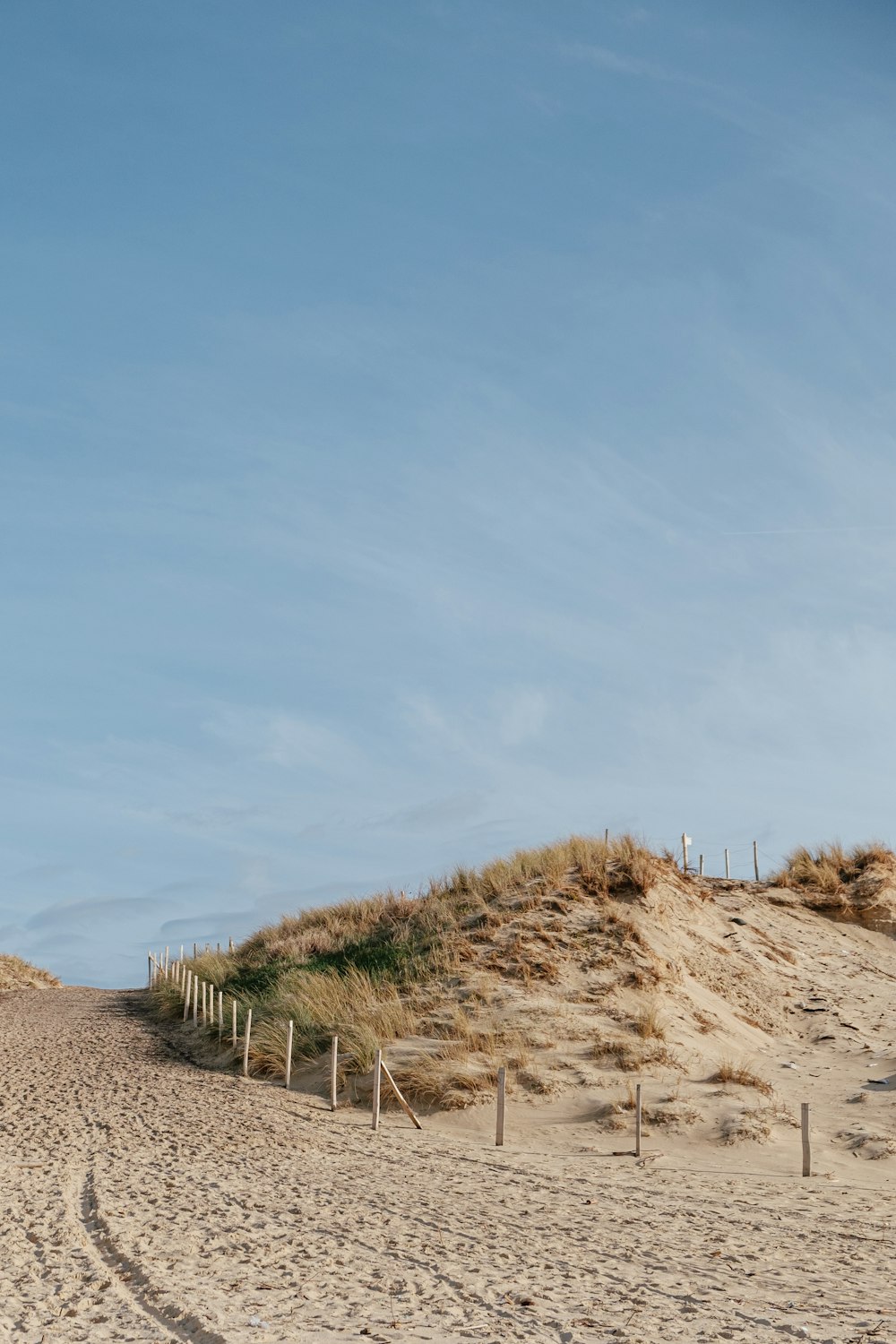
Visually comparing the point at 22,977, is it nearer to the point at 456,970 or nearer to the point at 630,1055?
the point at 456,970

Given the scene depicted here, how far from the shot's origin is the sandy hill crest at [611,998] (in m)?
19.2

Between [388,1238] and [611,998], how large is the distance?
11.5 meters

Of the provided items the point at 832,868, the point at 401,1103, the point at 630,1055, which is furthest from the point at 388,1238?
the point at 832,868

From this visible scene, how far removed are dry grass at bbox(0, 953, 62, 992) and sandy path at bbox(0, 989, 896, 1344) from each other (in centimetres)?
3294

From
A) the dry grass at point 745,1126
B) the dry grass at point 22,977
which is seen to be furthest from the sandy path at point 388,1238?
the dry grass at point 22,977

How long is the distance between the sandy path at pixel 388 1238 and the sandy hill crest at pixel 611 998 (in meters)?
1.77

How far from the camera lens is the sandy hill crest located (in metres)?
19.2

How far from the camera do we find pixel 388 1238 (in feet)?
37.3

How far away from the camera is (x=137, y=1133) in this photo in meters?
17.5

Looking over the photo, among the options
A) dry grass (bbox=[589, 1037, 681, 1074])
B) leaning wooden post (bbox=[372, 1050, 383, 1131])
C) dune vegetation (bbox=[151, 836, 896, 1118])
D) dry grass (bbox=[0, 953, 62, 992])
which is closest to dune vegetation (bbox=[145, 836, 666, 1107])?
dune vegetation (bbox=[151, 836, 896, 1118])

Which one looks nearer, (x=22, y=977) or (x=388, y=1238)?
(x=388, y=1238)

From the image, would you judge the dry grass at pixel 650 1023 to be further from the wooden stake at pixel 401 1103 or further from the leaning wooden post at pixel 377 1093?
the leaning wooden post at pixel 377 1093

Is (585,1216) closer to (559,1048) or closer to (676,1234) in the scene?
(676,1234)

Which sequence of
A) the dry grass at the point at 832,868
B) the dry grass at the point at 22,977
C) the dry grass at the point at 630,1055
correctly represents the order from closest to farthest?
the dry grass at the point at 630,1055 → the dry grass at the point at 832,868 → the dry grass at the point at 22,977
